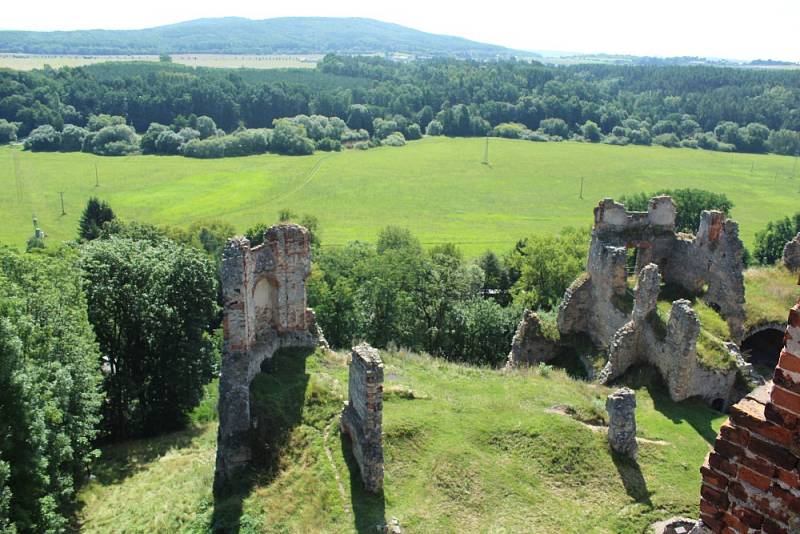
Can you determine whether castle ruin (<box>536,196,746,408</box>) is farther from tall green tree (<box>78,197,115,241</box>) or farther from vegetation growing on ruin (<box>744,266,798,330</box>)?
tall green tree (<box>78,197,115,241</box>)

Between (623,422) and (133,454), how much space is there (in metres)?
21.0

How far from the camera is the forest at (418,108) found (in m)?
145

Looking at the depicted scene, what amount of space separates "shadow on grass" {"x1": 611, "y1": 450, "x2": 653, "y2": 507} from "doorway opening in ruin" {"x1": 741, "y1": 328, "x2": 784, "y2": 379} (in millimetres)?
15382

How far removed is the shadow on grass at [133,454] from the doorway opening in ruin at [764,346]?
90.2 feet

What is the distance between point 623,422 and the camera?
21125 millimetres

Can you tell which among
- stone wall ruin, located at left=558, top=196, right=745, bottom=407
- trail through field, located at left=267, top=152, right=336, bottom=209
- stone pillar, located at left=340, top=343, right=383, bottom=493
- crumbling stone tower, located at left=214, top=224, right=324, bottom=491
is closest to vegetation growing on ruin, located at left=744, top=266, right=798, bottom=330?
stone wall ruin, located at left=558, top=196, right=745, bottom=407

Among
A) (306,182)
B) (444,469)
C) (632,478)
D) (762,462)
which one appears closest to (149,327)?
(444,469)

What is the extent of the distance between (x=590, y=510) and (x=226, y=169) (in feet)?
348

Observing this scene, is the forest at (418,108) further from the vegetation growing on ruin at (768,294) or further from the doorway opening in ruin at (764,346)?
the doorway opening in ruin at (764,346)

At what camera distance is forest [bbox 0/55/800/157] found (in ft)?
477

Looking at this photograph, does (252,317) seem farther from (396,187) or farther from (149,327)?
(396,187)

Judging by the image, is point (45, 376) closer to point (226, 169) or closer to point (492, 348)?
point (492, 348)

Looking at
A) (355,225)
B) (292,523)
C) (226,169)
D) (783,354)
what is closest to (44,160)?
(226,169)

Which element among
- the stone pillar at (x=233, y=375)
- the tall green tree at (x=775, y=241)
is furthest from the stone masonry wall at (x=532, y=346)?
the tall green tree at (x=775, y=241)
